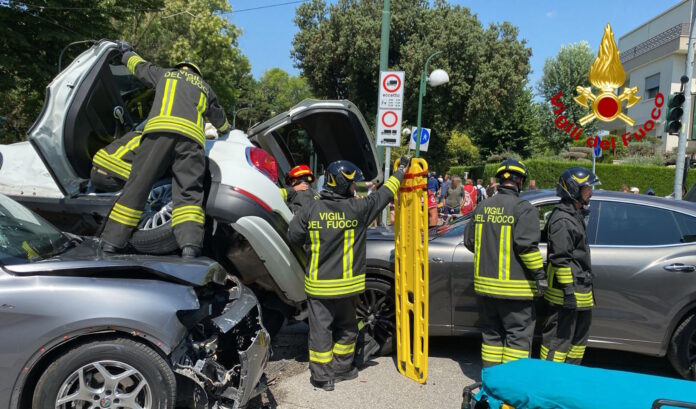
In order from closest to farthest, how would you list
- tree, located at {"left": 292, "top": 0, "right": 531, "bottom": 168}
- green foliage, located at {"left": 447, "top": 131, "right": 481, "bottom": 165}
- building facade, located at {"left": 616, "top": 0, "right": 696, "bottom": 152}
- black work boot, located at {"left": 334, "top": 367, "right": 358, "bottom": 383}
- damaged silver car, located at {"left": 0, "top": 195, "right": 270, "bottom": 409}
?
damaged silver car, located at {"left": 0, "top": 195, "right": 270, "bottom": 409} < black work boot, located at {"left": 334, "top": 367, "right": 358, "bottom": 383} < tree, located at {"left": 292, "top": 0, "right": 531, "bottom": 168} < building facade, located at {"left": 616, "top": 0, "right": 696, "bottom": 152} < green foliage, located at {"left": 447, "top": 131, "right": 481, "bottom": 165}

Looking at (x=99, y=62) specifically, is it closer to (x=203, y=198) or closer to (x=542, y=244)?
(x=203, y=198)

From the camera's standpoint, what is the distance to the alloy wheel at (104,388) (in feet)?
9.73

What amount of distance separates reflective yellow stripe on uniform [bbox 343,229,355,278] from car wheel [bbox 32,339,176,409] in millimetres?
1639

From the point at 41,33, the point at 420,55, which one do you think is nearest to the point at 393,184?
the point at 41,33

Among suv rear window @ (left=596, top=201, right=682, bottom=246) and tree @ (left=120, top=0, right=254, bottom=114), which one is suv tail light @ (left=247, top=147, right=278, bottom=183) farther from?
tree @ (left=120, top=0, right=254, bottom=114)

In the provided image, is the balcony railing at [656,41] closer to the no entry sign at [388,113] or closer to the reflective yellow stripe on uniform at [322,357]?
the no entry sign at [388,113]

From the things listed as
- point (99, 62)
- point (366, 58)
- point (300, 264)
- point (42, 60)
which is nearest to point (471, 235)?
point (300, 264)

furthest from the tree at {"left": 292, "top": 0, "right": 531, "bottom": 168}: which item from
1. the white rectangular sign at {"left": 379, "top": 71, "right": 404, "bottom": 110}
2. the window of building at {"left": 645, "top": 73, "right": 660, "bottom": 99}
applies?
the white rectangular sign at {"left": 379, "top": 71, "right": 404, "bottom": 110}

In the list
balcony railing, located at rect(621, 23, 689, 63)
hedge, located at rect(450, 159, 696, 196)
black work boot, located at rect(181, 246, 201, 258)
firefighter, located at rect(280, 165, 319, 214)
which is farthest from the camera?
balcony railing, located at rect(621, 23, 689, 63)

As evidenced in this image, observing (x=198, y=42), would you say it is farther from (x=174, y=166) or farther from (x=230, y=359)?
(x=230, y=359)

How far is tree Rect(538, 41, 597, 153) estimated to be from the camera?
40619mm

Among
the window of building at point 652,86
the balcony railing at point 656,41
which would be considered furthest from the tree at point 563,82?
the window of building at point 652,86

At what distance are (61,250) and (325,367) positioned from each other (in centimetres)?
211

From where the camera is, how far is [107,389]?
299 centimetres
